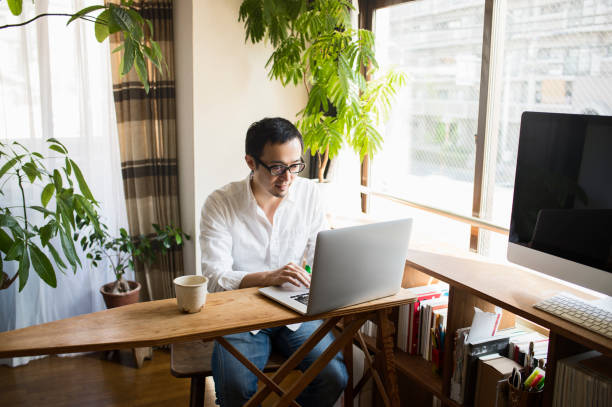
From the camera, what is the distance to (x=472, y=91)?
2475 millimetres

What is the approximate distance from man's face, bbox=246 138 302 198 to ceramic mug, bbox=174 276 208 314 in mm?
608

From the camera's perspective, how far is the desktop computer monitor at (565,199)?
1553 mm

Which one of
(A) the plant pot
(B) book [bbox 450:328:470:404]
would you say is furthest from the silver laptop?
(A) the plant pot

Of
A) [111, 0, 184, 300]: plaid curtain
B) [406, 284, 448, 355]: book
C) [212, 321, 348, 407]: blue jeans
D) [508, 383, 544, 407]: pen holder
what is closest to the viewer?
[508, 383, 544, 407]: pen holder

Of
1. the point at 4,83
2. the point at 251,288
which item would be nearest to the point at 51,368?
the point at 4,83

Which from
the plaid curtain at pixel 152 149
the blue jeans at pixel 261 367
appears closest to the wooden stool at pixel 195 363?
the blue jeans at pixel 261 367

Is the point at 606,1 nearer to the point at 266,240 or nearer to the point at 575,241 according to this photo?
the point at 575,241

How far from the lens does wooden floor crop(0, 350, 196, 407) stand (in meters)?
2.62

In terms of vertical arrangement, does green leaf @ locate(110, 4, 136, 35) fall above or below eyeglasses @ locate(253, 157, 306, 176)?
above

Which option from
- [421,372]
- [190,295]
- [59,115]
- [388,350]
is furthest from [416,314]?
[59,115]

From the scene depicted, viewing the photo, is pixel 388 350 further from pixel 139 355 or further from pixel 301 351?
pixel 139 355

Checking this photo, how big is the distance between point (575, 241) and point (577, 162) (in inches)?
9.6

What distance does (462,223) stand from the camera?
265 cm

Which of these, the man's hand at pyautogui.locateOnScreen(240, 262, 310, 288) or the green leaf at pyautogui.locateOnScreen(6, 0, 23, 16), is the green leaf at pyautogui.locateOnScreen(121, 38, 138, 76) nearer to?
the green leaf at pyautogui.locateOnScreen(6, 0, 23, 16)
